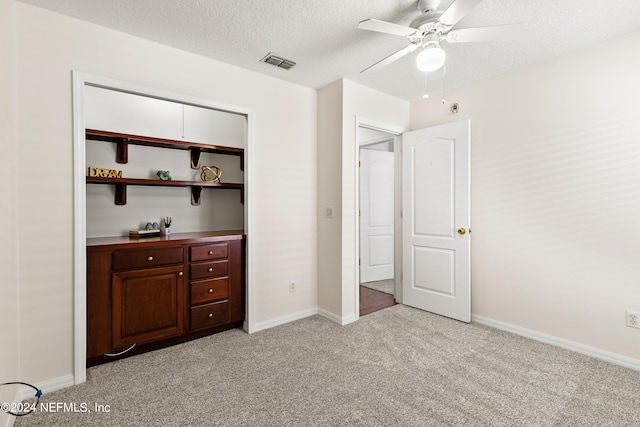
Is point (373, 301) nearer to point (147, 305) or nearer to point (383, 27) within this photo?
point (147, 305)

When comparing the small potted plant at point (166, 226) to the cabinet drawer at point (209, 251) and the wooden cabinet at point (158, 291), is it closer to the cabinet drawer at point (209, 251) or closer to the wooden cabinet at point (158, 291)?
the wooden cabinet at point (158, 291)

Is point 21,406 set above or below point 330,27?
below

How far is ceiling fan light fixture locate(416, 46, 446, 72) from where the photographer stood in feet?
5.89

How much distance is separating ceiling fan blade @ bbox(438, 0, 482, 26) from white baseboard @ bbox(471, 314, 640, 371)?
2.72 m

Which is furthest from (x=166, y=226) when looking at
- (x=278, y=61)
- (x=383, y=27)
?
(x=383, y=27)

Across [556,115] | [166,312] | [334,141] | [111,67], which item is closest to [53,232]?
[166,312]

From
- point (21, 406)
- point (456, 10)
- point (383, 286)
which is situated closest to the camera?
point (456, 10)

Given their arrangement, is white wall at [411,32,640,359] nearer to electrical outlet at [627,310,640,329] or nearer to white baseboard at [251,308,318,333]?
electrical outlet at [627,310,640,329]

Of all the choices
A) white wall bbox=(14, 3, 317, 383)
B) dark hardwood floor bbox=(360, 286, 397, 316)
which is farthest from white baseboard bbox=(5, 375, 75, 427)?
dark hardwood floor bbox=(360, 286, 397, 316)

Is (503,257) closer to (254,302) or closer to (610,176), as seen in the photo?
(610,176)

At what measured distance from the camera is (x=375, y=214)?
491cm

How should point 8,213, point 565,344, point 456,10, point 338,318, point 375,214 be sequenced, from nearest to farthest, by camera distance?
point 456,10, point 8,213, point 565,344, point 338,318, point 375,214

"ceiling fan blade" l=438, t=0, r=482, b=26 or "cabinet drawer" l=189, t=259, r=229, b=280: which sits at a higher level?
"ceiling fan blade" l=438, t=0, r=482, b=26

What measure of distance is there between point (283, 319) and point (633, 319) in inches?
114
